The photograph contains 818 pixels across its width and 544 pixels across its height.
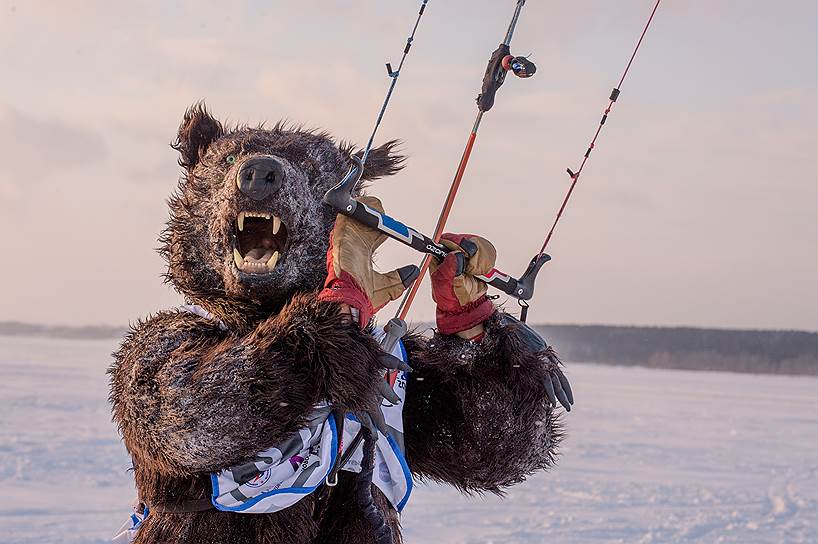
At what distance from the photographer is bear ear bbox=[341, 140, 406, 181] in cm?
255

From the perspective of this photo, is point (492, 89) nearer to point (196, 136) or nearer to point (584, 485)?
point (196, 136)

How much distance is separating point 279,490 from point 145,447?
291 mm

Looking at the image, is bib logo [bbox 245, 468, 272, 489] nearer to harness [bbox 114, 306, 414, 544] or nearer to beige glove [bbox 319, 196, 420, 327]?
harness [bbox 114, 306, 414, 544]

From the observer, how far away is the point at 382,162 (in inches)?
101

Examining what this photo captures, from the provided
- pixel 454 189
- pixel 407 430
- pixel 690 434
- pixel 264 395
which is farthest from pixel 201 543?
pixel 690 434

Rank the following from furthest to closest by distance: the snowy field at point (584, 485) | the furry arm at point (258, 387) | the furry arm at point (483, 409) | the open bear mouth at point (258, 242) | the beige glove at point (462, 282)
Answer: the snowy field at point (584, 485) < the furry arm at point (483, 409) < the beige glove at point (462, 282) < the open bear mouth at point (258, 242) < the furry arm at point (258, 387)

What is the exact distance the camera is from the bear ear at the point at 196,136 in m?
2.47

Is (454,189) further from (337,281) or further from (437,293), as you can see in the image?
(337,281)

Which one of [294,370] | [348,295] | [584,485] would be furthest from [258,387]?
[584,485]

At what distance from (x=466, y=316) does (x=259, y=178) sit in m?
0.63

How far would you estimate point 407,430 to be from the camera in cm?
252

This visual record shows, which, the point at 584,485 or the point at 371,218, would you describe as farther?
the point at 584,485

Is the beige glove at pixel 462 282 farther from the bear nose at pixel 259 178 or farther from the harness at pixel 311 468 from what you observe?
the bear nose at pixel 259 178

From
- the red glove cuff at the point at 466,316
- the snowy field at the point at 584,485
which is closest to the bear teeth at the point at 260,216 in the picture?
the red glove cuff at the point at 466,316
